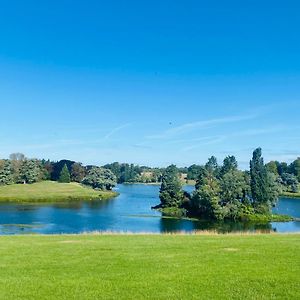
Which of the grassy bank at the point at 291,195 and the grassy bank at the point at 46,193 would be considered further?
the grassy bank at the point at 291,195

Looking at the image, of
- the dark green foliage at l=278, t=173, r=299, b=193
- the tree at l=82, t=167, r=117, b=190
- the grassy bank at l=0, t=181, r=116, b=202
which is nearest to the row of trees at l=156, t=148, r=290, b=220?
the grassy bank at l=0, t=181, r=116, b=202

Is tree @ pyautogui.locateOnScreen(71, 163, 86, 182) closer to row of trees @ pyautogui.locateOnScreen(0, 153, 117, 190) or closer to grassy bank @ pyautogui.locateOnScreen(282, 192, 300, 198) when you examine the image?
row of trees @ pyautogui.locateOnScreen(0, 153, 117, 190)

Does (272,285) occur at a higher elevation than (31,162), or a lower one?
lower

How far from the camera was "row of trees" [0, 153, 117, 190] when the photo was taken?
142 m

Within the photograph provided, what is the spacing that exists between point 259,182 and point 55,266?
3213 inches

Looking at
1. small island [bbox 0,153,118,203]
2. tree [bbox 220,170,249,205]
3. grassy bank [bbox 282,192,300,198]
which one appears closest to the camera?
tree [bbox 220,170,249,205]

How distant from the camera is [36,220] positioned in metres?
67.5

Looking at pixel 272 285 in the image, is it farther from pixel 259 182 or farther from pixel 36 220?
pixel 259 182

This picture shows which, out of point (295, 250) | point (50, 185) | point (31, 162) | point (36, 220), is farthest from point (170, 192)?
point (295, 250)

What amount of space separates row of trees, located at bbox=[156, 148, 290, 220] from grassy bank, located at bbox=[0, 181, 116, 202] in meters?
30.7

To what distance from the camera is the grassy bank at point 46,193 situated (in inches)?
4353

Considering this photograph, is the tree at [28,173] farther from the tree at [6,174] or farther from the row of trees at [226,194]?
the row of trees at [226,194]

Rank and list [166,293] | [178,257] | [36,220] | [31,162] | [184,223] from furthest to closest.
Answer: [31,162] < [184,223] < [36,220] < [178,257] < [166,293]

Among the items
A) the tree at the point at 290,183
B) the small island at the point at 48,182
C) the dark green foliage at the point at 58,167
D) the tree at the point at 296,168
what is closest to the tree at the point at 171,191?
the small island at the point at 48,182
